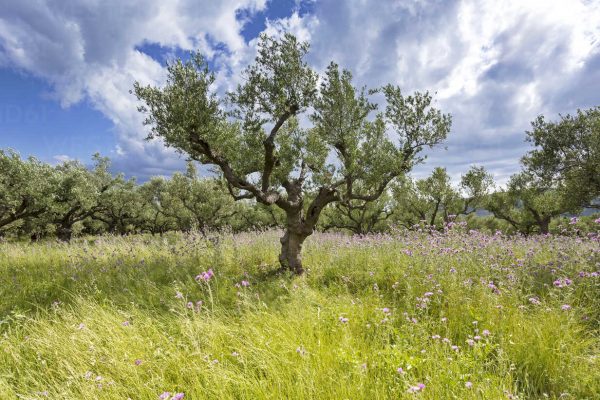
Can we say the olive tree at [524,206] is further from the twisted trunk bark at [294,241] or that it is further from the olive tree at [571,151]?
the twisted trunk bark at [294,241]

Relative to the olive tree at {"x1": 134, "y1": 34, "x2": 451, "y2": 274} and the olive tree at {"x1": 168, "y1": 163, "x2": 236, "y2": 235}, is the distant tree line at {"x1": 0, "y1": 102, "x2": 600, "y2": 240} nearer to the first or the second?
the olive tree at {"x1": 168, "y1": 163, "x2": 236, "y2": 235}

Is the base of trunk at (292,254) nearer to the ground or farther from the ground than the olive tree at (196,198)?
nearer to the ground

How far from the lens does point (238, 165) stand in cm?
895

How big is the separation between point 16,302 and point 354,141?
31.1 feet

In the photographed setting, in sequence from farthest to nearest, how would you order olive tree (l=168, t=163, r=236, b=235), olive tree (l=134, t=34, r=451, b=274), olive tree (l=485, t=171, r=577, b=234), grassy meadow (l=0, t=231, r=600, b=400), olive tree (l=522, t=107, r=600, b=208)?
olive tree (l=168, t=163, r=236, b=235)
olive tree (l=485, t=171, r=577, b=234)
olive tree (l=522, t=107, r=600, b=208)
olive tree (l=134, t=34, r=451, b=274)
grassy meadow (l=0, t=231, r=600, b=400)

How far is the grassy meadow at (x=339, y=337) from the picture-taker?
119 inches

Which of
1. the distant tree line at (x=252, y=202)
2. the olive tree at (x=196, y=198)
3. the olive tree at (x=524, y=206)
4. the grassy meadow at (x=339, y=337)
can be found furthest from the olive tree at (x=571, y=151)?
the olive tree at (x=196, y=198)

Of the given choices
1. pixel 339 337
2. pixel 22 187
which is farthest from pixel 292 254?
pixel 22 187

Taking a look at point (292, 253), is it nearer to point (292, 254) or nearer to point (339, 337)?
point (292, 254)

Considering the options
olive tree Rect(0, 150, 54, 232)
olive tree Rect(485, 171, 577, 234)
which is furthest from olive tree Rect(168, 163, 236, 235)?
olive tree Rect(485, 171, 577, 234)

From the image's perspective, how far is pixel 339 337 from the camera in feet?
13.1

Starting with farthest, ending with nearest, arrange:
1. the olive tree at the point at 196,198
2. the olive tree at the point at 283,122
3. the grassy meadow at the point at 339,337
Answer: the olive tree at the point at 196,198, the olive tree at the point at 283,122, the grassy meadow at the point at 339,337

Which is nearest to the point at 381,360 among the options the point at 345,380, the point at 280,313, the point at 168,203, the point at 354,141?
the point at 345,380

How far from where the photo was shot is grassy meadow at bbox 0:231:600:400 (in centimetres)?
303
